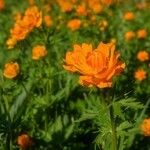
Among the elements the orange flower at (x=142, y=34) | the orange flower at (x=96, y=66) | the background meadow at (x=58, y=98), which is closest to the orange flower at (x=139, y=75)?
the background meadow at (x=58, y=98)

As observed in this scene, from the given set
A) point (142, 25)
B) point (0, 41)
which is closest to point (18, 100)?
point (0, 41)

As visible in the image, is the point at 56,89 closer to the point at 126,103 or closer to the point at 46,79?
the point at 46,79

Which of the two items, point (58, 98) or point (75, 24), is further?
point (75, 24)

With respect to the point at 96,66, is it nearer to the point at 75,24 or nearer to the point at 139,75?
the point at 139,75

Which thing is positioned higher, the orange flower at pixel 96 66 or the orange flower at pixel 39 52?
the orange flower at pixel 96 66

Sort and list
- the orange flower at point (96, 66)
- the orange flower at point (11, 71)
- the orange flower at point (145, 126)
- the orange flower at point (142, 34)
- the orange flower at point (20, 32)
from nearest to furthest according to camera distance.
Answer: the orange flower at point (96, 66) → the orange flower at point (145, 126) → the orange flower at point (11, 71) → the orange flower at point (20, 32) → the orange flower at point (142, 34)

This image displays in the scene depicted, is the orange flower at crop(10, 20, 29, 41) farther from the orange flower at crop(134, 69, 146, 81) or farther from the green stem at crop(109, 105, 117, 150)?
the green stem at crop(109, 105, 117, 150)

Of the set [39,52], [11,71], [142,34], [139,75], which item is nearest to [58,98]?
[39,52]

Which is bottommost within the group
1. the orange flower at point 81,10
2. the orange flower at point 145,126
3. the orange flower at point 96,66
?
the orange flower at point 145,126

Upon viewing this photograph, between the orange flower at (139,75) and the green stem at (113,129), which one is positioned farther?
the orange flower at (139,75)

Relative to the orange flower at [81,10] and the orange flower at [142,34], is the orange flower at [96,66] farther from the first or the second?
the orange flower at [81,10]

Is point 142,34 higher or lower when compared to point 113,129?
higher
